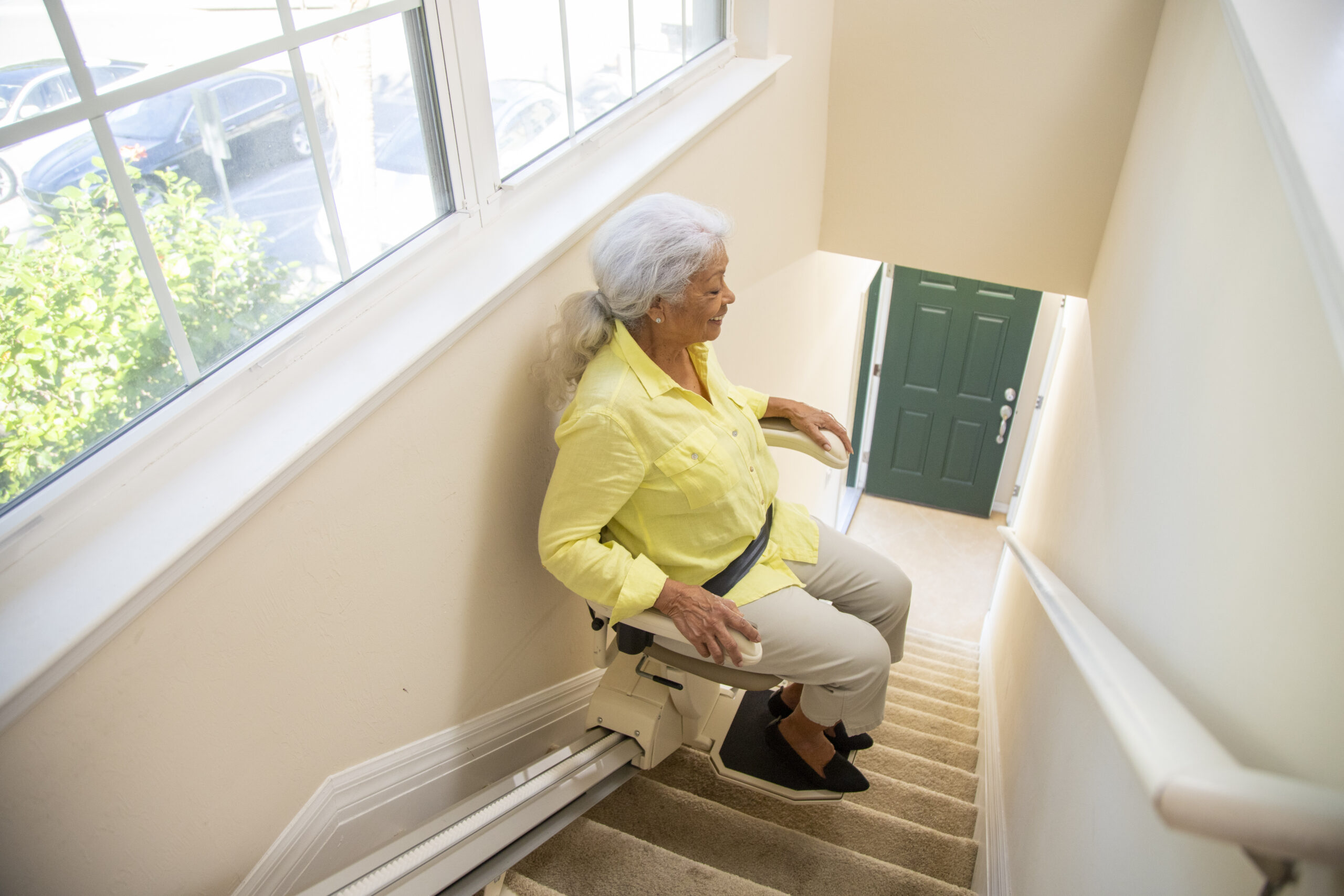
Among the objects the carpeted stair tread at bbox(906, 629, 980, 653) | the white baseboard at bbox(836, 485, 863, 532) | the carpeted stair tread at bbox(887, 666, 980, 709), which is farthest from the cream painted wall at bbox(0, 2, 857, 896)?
the white baseboard at bbox(836, 485, 863, 532)

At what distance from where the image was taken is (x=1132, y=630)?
1.26 m

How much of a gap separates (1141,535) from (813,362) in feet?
9.40

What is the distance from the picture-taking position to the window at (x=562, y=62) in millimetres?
1641

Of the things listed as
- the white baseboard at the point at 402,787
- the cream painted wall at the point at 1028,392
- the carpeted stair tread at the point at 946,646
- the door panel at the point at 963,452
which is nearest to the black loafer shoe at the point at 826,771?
the white baseboard at the point at 402,787

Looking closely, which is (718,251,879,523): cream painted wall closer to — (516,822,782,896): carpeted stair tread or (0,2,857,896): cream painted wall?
(0,2,857,896): cream painted wall

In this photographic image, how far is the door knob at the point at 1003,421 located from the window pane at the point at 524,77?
15.1 feet

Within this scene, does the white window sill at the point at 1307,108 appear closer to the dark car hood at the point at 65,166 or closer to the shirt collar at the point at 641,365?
the shirt collar at the point at 641,365

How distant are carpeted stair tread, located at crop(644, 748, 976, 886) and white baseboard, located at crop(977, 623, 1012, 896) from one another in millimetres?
84

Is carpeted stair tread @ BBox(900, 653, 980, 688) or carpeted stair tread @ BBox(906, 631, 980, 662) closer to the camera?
carpeted stair tread @ BBox(900, 653, 980, 688)

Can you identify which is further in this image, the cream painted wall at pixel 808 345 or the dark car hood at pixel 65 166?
the cream painted wall at pixel 808 345

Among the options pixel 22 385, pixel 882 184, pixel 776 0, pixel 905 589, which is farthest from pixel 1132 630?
pixel 882 184

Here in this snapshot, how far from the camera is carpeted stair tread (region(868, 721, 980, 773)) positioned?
253cm

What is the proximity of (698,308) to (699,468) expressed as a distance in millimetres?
317

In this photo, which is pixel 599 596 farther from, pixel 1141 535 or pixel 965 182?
pixel 965 182
